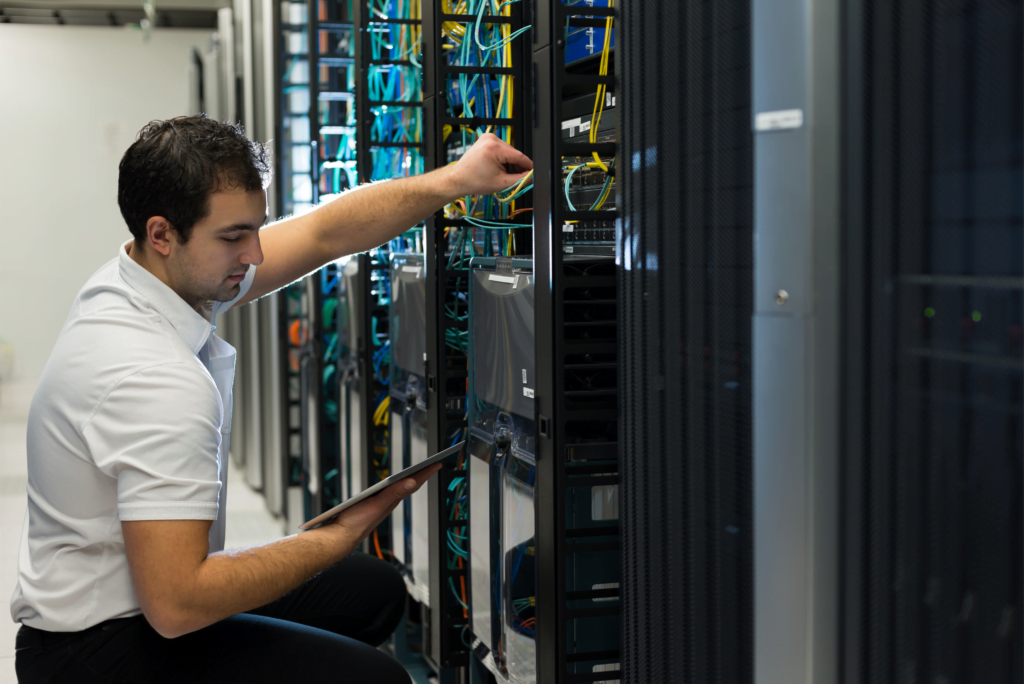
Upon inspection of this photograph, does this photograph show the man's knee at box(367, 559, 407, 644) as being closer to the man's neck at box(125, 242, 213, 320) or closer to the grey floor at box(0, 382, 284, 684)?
the man's neck at box(125, 242, 213, 320)


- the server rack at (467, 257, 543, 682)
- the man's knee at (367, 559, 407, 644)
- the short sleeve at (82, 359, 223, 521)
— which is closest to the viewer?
the short sleeve at (82, 359, 223, 521)

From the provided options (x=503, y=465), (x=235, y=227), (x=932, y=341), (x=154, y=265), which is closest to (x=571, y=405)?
(x=503, y=465)

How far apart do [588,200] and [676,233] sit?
867 mm

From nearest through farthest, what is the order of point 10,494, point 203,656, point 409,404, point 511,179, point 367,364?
point 203,656 → point 511,179 → point 409,404 → point 367,364 → point 10,494

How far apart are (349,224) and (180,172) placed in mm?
588

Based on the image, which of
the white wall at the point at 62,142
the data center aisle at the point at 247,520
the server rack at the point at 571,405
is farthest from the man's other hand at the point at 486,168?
the white wall at the point at 62,142

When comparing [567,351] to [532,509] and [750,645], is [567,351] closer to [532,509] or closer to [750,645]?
[532,509]

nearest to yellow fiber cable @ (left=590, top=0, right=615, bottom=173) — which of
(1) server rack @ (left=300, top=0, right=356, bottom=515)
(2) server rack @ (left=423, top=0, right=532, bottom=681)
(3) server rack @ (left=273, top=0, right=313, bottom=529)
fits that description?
(2) server rack @ (left=423, top=0, right=532, bottom=681)

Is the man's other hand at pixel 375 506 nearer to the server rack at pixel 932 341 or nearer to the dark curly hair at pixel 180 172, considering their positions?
the dark curly hair at pixel 180 172

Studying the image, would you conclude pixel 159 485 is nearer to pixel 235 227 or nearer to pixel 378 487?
pixel 378 487

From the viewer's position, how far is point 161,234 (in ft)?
4.76

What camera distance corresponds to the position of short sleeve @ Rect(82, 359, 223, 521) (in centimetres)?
127

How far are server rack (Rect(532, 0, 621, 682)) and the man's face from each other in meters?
0.43

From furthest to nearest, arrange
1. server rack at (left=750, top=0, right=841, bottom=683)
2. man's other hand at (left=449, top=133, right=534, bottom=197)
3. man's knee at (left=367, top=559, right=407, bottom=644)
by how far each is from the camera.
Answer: man's knee at (left=367, top=559, right=407, bottom=644), man's other hand at (left=449, top=133, right=534, bottom=197), server rack at (left=750, top=0, right=841, bottom=683)
